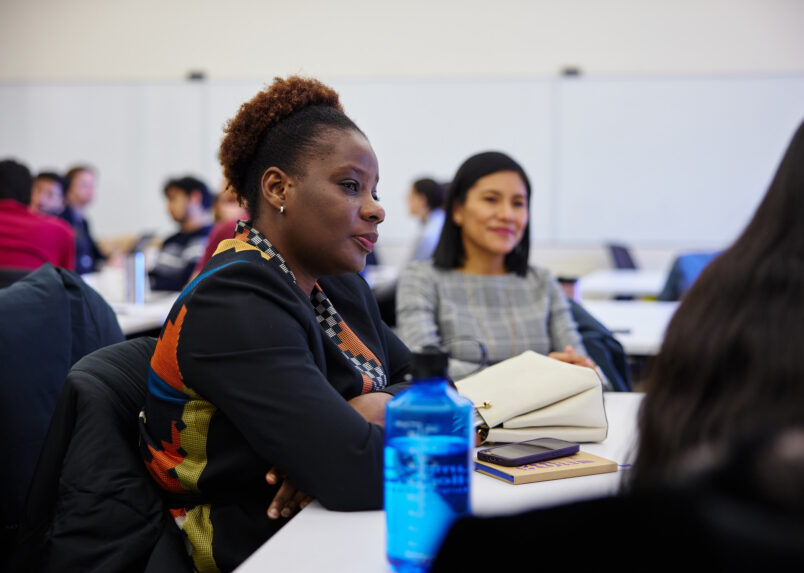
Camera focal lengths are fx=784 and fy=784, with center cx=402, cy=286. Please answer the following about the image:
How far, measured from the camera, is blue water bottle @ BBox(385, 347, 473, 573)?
85 centimetres

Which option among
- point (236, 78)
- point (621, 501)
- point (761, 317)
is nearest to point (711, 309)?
point (761, 317)

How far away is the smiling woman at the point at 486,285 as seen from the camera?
2.40 m

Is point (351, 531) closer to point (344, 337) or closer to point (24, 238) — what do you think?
point (344, 337)

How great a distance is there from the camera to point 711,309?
0.66 metres

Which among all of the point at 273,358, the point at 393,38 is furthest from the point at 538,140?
the point at 273,358

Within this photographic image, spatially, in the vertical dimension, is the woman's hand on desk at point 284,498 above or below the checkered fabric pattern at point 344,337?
below

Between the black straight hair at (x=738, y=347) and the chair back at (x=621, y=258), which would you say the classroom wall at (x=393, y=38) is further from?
the black straight hair at (x=738, y=347)

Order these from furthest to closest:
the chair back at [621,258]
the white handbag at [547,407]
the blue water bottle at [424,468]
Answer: the chair back at [621,258] → the white handbag at [547,407] → the blue water bottle at [424,468]

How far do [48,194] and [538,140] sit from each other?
420 centimetres

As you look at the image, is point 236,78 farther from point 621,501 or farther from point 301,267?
point 621,501

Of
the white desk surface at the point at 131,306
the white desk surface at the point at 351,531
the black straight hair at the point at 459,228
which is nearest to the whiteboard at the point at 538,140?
the white desk surface at the point at 131,306

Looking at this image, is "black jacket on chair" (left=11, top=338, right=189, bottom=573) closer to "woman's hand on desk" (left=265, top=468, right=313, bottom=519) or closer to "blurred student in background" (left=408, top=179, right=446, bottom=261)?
"woman's hand on desk" (left=265, top=468, right=313, bottom=519)

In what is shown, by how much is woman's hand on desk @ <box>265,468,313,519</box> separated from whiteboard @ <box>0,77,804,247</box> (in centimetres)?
622

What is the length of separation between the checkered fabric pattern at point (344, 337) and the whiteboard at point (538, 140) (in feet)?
19.3
